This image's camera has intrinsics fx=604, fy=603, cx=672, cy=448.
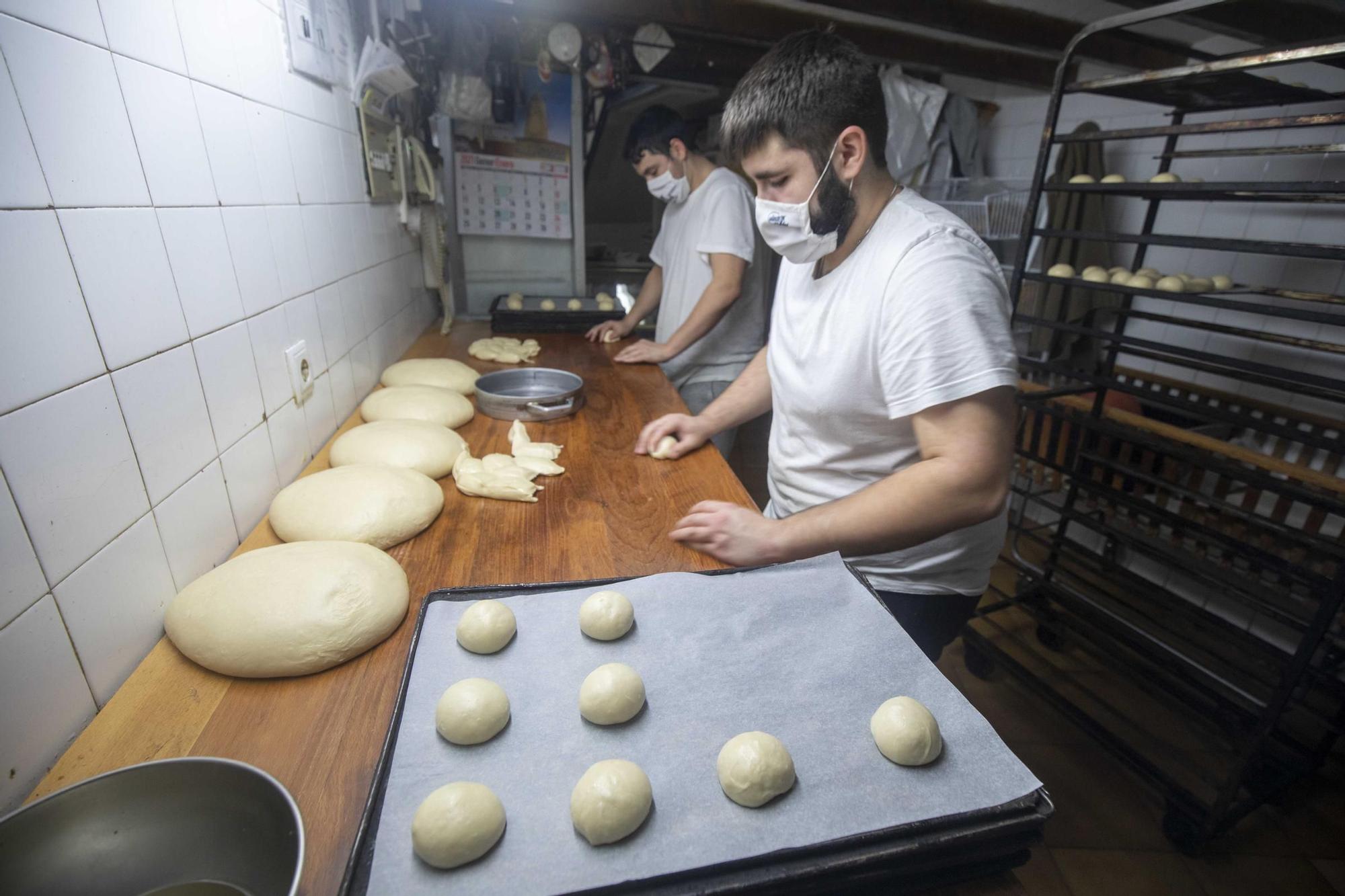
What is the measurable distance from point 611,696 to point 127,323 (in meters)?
0.78

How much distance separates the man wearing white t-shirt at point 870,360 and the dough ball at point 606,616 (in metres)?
0.25

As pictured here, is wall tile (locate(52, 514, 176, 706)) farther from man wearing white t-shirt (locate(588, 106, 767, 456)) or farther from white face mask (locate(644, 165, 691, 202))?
white face mask (locate(644, 165, 691, 202))

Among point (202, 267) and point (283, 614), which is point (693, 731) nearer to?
point (283, 614)

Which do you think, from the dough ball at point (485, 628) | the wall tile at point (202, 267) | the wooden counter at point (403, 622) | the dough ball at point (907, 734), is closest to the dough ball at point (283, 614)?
the wooden counter at point (403, 622)

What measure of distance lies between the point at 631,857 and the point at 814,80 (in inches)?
45.2

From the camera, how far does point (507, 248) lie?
331cm

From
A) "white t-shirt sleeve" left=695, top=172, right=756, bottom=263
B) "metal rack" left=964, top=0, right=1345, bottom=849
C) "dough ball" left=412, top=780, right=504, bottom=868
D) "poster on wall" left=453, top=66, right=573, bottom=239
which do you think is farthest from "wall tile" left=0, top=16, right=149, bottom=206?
"poster on wall" left=453, top=66, right=573, bottom=239

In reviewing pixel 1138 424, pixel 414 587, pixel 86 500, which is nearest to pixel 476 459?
pixel 414 587

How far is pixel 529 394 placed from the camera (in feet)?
6.05

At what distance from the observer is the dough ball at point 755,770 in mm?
615

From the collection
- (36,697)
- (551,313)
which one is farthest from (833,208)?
(551,313)

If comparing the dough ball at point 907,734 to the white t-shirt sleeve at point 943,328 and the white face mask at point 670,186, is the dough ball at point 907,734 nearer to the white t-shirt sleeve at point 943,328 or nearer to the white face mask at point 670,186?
the white t-shirt sleeve at point 943,328

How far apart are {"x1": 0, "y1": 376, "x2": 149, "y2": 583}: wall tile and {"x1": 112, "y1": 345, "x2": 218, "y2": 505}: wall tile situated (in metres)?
0.02

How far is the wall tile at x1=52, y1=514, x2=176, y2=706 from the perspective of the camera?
0.70 m
